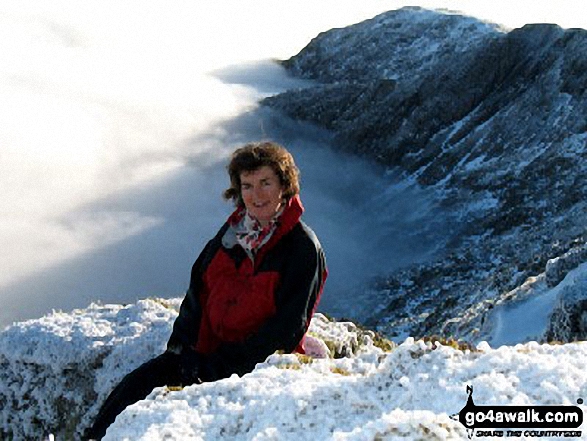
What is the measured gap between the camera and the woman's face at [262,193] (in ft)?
21.8

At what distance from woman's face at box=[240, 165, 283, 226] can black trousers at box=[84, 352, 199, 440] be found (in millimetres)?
1456

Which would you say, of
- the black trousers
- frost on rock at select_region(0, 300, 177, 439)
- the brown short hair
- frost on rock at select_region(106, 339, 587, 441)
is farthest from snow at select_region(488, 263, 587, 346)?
frost on rock at select_region(106, 339, 587, 441)

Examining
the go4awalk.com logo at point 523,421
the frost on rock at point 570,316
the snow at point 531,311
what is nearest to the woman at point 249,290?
the go4awalk.com logo at point 523,421

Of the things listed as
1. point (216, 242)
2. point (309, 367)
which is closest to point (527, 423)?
point (309, 367)

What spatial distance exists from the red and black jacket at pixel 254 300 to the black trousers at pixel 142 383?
0.77ft

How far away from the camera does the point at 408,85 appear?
10044cm

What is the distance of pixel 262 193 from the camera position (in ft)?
21.9

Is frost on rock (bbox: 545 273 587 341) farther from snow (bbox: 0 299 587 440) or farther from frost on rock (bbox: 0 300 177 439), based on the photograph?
snow (bbox: 0 299 587 440)

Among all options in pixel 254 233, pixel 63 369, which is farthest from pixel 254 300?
pixel 63 369

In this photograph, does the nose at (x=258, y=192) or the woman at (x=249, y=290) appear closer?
the woman at (x=249, y=290)

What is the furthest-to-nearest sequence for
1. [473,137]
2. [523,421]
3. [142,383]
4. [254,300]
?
[473,137] → [254,300] → [142,383] → [523,421]

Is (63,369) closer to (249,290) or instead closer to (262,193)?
(249,290)

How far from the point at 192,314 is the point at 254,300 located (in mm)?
823

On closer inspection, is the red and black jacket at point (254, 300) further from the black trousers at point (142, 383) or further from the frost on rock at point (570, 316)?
the frost on rock at point (570, 316)
